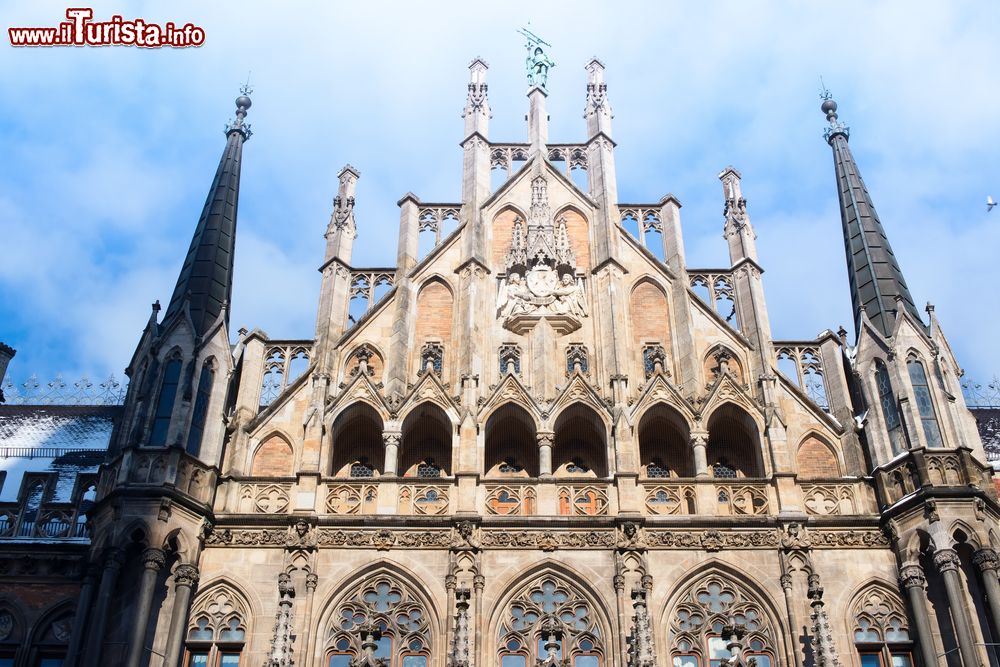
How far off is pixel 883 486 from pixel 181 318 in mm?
12901

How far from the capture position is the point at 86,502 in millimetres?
20250

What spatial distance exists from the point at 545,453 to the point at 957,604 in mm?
7140

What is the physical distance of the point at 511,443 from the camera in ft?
68.4

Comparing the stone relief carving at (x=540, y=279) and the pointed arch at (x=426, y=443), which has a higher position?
the stone relief carving at (x=540, y=279)

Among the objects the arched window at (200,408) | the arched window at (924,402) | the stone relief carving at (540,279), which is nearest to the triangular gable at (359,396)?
the arched window at (200,408)

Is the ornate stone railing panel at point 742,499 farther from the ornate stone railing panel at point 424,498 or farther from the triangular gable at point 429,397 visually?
the triangular gable at point 429,397

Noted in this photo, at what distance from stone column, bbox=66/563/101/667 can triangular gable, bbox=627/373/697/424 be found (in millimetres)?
9521

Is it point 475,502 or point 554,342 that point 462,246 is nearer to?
point 554,342

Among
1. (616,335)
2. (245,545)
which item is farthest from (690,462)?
(245,545)

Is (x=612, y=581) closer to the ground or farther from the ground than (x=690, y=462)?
closer to the ground

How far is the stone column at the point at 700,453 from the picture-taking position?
19.5 metres

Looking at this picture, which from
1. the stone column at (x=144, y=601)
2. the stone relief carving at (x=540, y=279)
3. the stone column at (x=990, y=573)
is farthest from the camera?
the stone relief carving at (x=540, y=279)

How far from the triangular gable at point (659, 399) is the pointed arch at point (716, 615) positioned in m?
3.02

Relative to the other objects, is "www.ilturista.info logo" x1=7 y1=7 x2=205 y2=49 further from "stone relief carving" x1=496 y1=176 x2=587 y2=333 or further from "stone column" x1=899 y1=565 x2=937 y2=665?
"stone column" x1=899 y1=565 x2=937 y2=665
